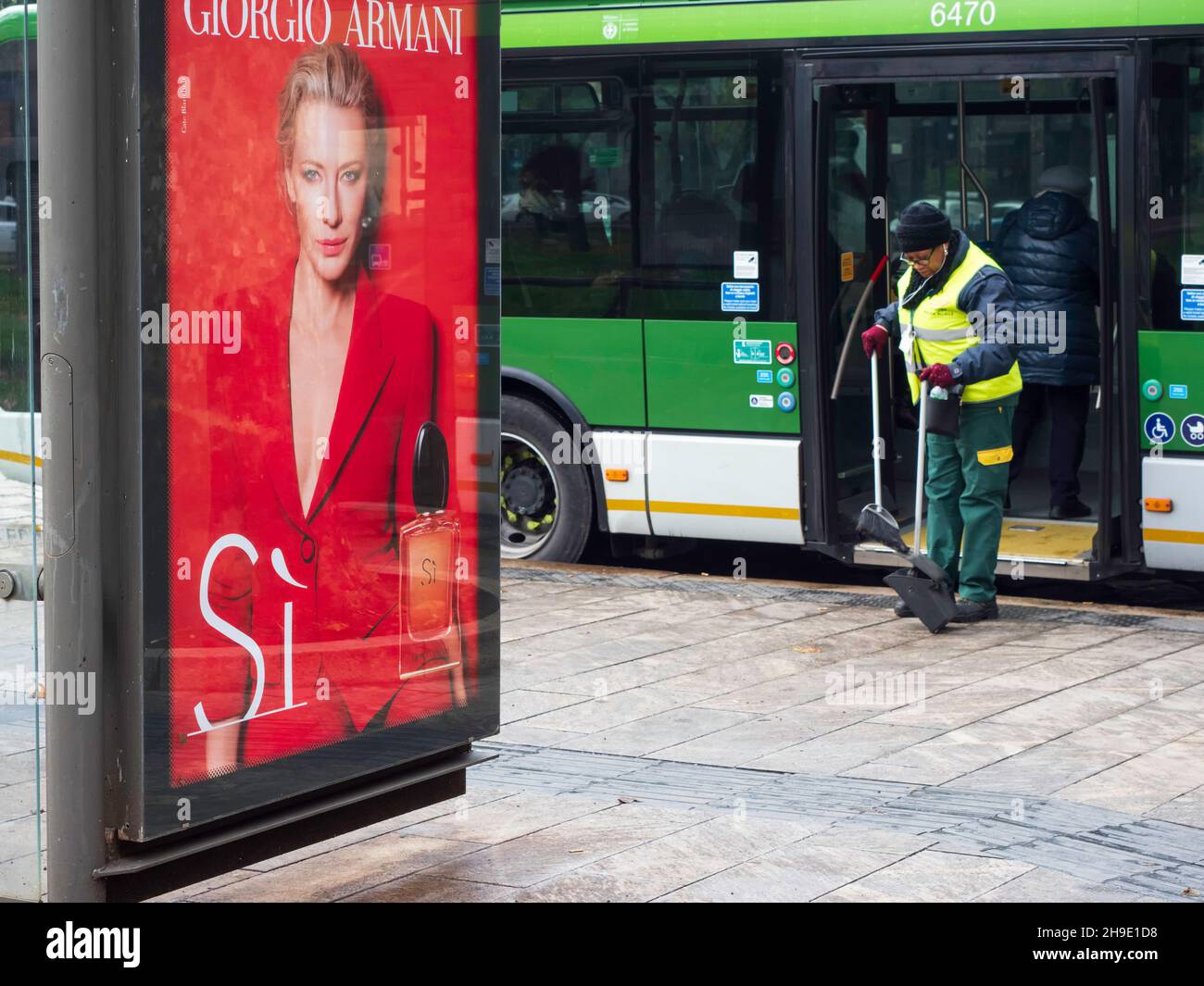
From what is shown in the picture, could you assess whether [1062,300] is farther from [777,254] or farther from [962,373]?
[962,373]

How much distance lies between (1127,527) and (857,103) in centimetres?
264

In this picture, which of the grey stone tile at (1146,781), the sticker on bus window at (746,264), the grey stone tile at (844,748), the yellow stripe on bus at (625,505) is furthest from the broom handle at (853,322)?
the grey stone tile at (1146,781)

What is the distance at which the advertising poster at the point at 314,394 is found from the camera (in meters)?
4.48

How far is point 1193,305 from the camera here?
9.09 metres

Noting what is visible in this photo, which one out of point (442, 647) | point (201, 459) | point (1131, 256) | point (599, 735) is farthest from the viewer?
point (1131, 256)

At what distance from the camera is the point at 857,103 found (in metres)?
10.3

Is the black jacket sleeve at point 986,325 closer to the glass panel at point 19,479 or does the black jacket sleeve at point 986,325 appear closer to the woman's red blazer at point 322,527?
the woman's red blazer at point 322,527

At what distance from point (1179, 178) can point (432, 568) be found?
510 cm

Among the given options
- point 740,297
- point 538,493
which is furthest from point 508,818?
point 538,493

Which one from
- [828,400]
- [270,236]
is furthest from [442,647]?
[828,400]

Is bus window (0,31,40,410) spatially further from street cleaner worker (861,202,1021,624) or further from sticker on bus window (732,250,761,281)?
sticker on bus window (732,250,761,281)

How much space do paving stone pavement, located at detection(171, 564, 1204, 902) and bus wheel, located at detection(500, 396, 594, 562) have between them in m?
1.09
